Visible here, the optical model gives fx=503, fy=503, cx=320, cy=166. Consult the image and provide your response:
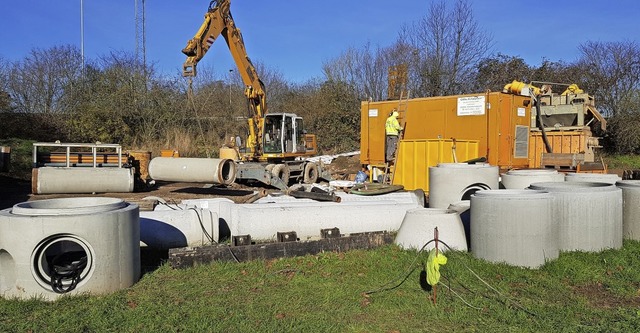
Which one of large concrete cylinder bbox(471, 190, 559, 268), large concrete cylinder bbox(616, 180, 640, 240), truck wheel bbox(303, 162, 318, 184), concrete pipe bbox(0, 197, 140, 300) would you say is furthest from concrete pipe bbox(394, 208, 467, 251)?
truck wheel bbox(303, 162, 318, 184)

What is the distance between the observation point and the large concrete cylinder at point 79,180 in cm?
1360

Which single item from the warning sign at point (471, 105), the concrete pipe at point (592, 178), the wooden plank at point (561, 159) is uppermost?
the warning sign at point (471, 105)

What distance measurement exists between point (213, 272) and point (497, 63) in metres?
27.3

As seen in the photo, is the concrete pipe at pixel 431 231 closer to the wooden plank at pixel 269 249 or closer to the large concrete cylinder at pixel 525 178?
the wooden plank at pixel 269 249

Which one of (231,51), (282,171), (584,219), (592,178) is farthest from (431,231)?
(231,51)

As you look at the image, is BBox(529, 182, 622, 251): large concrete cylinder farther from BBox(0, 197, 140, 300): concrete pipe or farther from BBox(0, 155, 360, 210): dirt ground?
BBox(0, 155, 360, 210): dirt ground

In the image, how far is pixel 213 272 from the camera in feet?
20.1

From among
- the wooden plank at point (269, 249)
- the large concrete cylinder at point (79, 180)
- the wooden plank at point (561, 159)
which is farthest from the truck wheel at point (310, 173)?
the wooden plank at point (269, 249)

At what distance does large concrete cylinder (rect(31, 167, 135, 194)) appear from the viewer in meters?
13.6

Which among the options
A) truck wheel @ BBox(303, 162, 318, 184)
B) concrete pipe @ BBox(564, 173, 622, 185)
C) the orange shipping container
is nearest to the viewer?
concrete pipe @ BBox(564, 173, 622, 185)

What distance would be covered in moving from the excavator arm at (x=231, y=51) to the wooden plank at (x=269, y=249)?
380 inches

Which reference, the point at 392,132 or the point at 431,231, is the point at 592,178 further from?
the point at 392,132

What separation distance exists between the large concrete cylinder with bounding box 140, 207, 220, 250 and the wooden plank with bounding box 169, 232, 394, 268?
2.54ft

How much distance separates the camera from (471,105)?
529 inches
